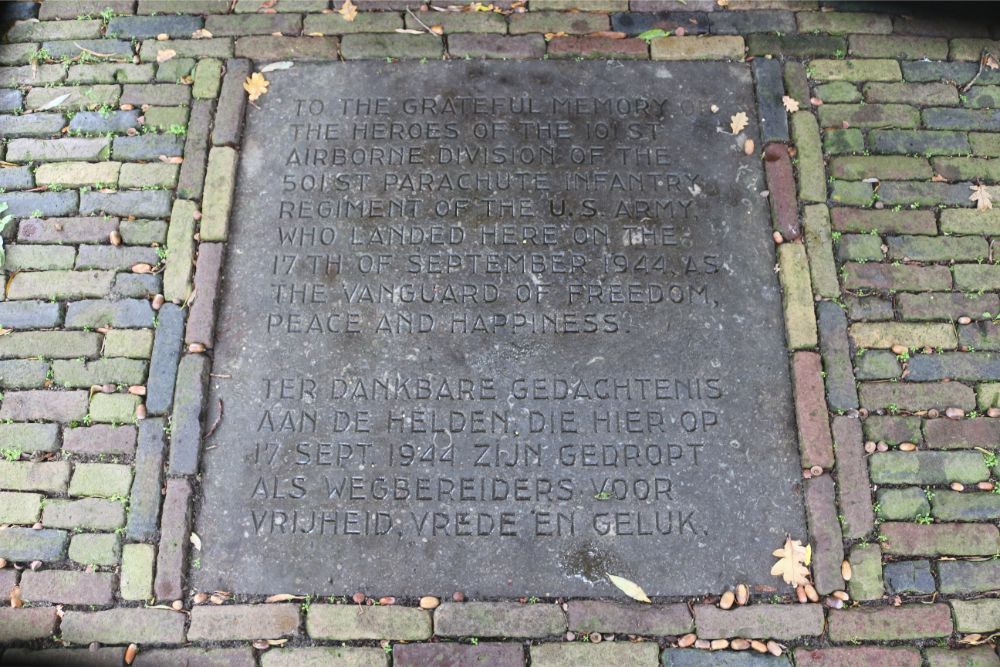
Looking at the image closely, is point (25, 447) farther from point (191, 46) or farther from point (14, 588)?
point (191, 46)

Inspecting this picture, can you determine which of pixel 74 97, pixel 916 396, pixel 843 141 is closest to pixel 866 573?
pixel 916 396

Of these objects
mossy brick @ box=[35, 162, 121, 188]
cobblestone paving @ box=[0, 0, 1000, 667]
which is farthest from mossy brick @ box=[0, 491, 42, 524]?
mossy brick @ box=[35, 162, 121, 188]

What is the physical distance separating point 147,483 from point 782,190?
9.78 ft

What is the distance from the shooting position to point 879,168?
3.47 meters

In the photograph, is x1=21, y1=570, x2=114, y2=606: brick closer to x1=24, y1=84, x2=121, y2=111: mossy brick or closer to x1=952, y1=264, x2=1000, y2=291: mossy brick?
x1=24, y1=84, x2=121, y2=111: mossy brick

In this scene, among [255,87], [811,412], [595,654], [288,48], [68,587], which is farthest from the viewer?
[288,48]

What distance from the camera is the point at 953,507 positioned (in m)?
3.04

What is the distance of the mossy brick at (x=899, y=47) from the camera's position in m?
3.68

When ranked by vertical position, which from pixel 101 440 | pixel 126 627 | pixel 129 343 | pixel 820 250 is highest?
pixel 820 250

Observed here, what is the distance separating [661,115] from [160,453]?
2646 millimetres

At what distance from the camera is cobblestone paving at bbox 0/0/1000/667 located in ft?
9.52

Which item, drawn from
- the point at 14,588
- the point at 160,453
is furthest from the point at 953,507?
→ the point at 14,588

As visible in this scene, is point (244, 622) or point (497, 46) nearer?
point (244, 622)

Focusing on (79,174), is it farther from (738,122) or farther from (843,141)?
(843,141)
